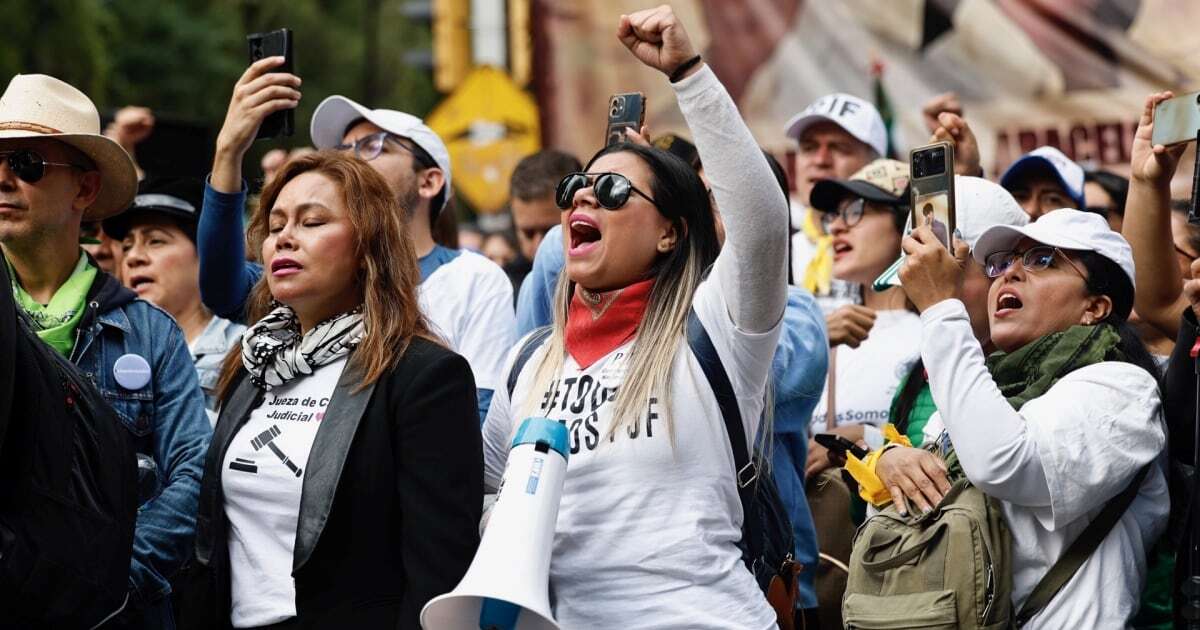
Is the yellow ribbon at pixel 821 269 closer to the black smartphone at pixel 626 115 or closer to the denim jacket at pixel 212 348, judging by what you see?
the black smartphone at pixel 626 115

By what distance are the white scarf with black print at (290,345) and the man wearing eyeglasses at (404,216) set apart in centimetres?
30

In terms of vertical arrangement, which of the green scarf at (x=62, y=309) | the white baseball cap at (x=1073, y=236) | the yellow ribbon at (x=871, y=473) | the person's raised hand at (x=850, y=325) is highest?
the white baseball cap at (x=1073, y=236)

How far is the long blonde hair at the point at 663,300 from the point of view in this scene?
3.86 metres

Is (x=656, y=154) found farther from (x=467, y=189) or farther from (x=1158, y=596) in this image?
(x=467, y=189)

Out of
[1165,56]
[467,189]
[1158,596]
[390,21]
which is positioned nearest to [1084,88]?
[1165,56]

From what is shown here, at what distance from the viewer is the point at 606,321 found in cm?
408

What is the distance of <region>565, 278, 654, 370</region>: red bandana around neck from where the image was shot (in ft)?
→ 13.3

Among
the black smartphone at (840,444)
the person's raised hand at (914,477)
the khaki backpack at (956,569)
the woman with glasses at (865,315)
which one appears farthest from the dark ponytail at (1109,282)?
the woman with glasses at (865,315)

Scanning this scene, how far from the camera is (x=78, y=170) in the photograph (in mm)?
4914

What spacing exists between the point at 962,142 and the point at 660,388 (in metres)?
2.36

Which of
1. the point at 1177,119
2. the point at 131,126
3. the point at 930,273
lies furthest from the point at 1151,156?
the point at 131,126

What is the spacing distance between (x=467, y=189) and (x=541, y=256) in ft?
32.3

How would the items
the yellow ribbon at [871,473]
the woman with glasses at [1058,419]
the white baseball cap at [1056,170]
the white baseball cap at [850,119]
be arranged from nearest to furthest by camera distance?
the woman with glasses at [1058,419] < the yellow ribbon at [871,473] < the white baseball cap at [1056,170] < the white baseball cap at [850,119]

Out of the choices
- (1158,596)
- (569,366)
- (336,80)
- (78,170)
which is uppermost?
(336,80)
